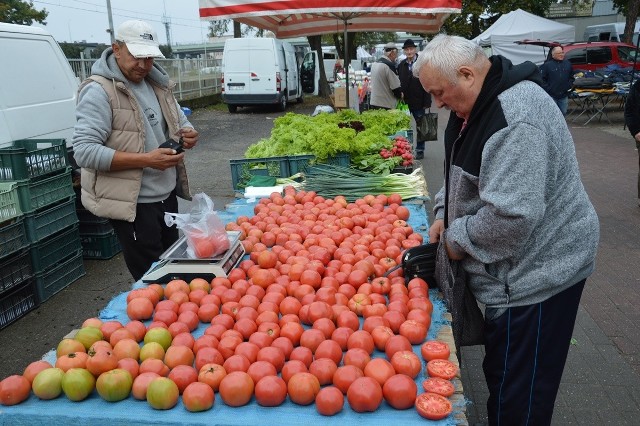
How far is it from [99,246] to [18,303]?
4.51ft

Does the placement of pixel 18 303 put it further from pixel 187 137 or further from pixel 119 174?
pixel 187 137

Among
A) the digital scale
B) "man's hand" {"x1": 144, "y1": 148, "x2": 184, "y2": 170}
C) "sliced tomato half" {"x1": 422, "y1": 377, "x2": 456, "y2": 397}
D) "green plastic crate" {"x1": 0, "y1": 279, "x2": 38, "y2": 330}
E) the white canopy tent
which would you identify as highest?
the white canopy tent

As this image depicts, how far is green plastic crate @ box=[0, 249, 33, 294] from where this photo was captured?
449 cm

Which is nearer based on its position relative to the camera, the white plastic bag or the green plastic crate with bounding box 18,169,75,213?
the white plastic bag

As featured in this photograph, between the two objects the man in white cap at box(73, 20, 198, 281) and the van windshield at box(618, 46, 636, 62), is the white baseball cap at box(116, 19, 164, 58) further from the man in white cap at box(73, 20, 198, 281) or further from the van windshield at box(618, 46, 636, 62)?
the van windshield at box(618, 46, 636, 62)

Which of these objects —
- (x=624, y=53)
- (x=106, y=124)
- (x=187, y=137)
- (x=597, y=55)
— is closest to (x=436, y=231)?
(x=187, y=137)

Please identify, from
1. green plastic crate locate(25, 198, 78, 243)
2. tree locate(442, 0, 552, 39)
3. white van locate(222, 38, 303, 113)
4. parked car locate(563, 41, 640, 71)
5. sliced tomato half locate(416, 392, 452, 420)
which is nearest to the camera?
sliced tomato half locate(416, 392, 452, 420)

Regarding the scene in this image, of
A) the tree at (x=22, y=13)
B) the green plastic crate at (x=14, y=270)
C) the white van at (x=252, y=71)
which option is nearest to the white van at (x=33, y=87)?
the green plastic crate at (x=14, y=270)

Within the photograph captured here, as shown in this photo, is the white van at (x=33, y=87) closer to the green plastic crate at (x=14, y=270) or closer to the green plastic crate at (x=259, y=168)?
the green plastic crate at (x=14, y=270)

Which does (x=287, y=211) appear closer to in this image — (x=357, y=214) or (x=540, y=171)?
(x=357, y=214)

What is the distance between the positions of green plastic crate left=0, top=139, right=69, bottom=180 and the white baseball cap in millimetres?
2041

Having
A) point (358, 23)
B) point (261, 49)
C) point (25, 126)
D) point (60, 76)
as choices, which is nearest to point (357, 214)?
point (25, 126)

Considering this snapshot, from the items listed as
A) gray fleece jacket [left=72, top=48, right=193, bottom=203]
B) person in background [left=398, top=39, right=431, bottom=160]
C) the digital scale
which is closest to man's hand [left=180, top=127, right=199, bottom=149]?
gray fleece jacket [left=72, top=48, right=193, bottom=203]

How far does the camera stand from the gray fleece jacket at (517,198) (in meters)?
1.92
